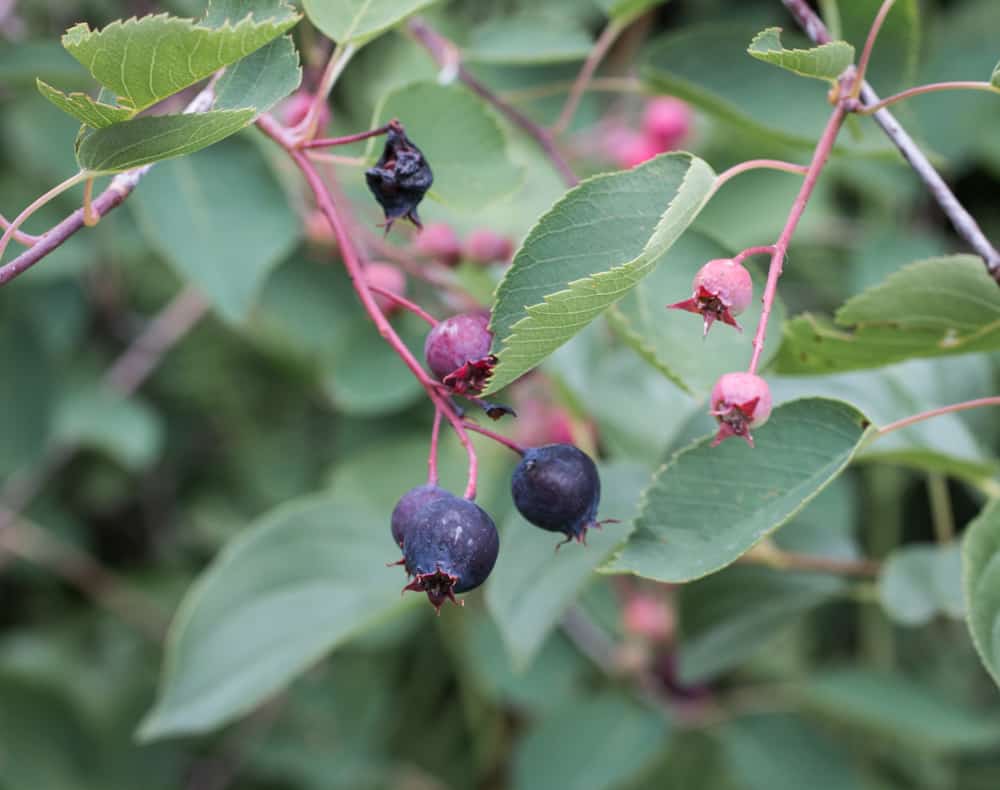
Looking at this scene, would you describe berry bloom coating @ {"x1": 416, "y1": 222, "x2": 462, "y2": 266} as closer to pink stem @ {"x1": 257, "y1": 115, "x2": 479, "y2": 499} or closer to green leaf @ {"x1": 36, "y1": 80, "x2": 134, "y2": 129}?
pink stem @ {"x1": 257, "y1": 115, "x2": 479, "y2": 499}

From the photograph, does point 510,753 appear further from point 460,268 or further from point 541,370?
point 460,268

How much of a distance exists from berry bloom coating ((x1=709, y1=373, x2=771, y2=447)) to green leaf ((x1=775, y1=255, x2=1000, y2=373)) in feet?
0.75

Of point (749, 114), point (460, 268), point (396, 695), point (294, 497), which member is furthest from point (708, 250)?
point (396, 695)

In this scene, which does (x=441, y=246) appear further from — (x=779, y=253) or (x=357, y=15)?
(x=779, y=253)

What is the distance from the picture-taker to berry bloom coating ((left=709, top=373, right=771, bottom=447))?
0.62 meters

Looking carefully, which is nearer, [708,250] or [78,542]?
[708,250]

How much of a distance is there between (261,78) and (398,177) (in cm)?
11

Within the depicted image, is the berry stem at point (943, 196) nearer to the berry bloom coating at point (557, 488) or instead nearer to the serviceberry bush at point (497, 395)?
the serviceberry bush at point (497, 395)

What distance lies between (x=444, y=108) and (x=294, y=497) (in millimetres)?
1181

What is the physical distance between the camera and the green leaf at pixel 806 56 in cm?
66

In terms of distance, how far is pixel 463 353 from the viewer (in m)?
0.67

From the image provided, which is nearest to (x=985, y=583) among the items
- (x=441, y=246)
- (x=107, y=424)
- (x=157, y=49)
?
(x=157, y=49)

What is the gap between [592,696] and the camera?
1.82 metres

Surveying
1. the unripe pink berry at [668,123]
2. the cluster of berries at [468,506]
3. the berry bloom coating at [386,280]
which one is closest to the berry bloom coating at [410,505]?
the cluster of berries at [468,506]
